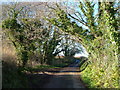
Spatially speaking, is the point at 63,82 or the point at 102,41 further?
the point at 102,41

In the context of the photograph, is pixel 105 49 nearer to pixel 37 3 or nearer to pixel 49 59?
pixel 37 3

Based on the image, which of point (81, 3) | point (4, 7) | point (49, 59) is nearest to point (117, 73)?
point (81, 3)

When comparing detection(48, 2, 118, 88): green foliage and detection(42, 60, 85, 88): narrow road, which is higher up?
detection(48, 2, 118, 88): green foliage

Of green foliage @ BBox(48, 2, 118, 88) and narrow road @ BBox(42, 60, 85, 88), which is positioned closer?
green foliage @ BBox(48, 2, 118, 88)

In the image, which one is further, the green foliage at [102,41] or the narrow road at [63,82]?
the narrow road at [63,82]

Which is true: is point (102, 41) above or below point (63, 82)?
above

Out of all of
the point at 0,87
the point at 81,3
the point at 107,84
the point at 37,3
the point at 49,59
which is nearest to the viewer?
the point at 0,87

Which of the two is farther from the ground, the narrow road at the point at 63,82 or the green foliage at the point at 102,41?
the green foliage at the point at 102,41

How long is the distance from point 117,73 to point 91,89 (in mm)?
1853

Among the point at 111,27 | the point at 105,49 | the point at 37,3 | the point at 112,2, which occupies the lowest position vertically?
the point at 105,49

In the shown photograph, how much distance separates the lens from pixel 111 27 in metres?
Result: 12.1

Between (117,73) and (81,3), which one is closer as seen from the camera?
(117,73)

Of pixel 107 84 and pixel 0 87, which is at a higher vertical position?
pixel 0 87

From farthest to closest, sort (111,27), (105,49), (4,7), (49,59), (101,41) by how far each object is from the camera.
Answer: (49,59)
(4,7)
(101,41)
(105,49)
(111,27)
